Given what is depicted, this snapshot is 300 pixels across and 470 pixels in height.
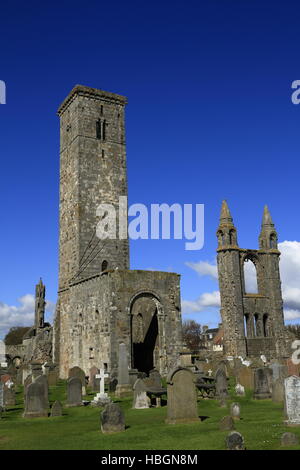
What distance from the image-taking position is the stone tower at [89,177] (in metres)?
30.8

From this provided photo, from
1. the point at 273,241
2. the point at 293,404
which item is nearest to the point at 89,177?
the point at 273,241

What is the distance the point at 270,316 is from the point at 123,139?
71.7ft

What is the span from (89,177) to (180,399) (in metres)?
22.1

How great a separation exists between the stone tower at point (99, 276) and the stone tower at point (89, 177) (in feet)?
0.19

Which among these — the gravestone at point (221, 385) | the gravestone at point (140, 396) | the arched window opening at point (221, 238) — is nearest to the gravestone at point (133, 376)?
the gravestone at point (221, 385)

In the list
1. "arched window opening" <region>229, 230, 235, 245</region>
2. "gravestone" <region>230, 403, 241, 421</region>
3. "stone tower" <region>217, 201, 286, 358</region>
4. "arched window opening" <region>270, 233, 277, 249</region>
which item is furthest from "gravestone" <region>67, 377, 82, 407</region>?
"arched window opening" <region>270, 233, 277, 249</region>

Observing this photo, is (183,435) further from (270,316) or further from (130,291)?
(270,316)

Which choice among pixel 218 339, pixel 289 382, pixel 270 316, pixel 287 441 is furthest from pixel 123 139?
pixel 218 339

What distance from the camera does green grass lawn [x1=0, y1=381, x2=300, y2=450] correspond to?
30.2 feet

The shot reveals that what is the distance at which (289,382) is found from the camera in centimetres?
1115

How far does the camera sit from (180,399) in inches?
462

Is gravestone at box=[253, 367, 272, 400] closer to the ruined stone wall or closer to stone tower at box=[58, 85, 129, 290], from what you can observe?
the ruined stone wall

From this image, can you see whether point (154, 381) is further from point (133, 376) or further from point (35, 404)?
point (35, 404)

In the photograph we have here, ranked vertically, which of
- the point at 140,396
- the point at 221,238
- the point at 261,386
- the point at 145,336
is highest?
the point at 221,238
